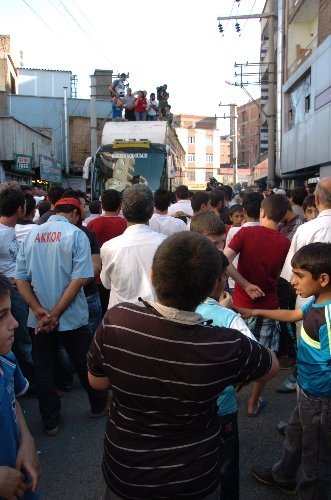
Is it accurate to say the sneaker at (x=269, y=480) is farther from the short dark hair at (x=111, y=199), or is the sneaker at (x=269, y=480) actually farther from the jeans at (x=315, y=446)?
the short dark hair at (x=111, y=199)

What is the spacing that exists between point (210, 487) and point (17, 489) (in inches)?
28.6

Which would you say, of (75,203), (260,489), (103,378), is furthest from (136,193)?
(260,489)

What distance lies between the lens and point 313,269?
108 inches

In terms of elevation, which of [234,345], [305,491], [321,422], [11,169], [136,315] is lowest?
[305,491]

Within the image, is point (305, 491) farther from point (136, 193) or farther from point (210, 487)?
point (136, 193)

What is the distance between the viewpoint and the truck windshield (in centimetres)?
1301

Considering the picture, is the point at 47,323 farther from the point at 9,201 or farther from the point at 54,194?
the point at 54,194

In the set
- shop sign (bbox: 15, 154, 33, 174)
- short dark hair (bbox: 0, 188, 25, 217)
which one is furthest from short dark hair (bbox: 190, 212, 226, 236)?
shop sign (bbox: 15, 154, 33, 174)

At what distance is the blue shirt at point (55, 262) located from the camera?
4.00m

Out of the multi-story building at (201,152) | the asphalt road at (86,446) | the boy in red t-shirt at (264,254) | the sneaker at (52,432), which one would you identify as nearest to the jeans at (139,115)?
the boy in red t-shirt at (264,254)

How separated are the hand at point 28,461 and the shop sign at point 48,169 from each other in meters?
21.9

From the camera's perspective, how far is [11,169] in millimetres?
21422

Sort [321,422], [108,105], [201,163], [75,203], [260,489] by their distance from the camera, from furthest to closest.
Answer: [201,163] → [108,105] → [75,203] → [260,489] → [321,422]

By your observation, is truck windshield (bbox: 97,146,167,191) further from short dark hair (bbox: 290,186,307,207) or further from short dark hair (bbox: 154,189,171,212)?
short dark hair (bbox: 154,189,171,212)
